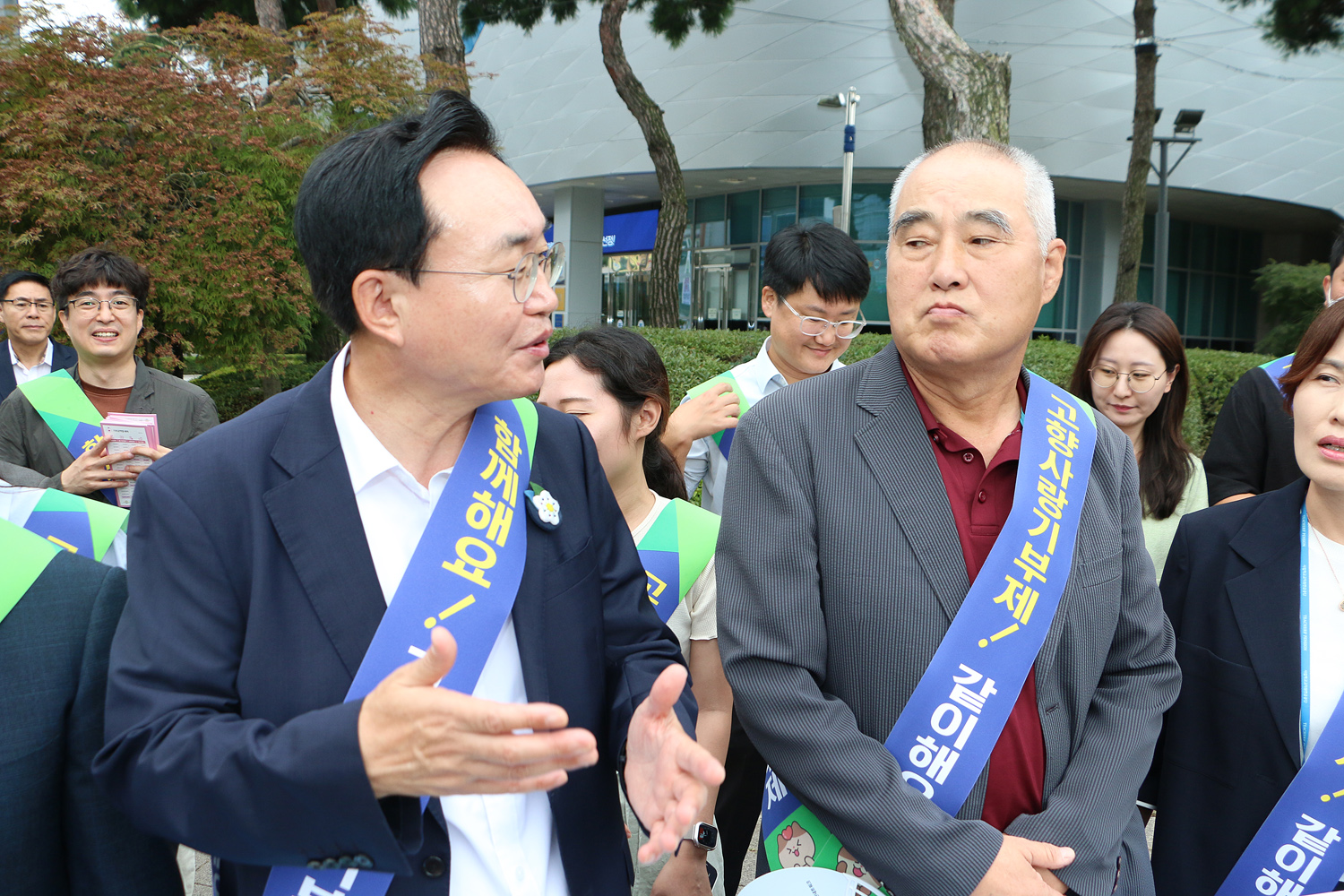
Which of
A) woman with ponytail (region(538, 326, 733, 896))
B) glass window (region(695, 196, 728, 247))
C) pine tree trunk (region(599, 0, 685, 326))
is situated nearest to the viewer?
woman with ponytail (region(538, 326, 733, 896))

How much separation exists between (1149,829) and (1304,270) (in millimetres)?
17853

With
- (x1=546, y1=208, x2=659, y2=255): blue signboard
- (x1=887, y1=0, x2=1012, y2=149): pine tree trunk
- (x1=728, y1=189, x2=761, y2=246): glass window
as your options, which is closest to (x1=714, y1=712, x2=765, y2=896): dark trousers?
(x1=887, y1=0, x2=1012, y2=149): pine tree trunk

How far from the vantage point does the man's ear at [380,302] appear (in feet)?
5.28

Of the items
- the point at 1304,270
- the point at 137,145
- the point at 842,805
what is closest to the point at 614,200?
the point at 1304,270

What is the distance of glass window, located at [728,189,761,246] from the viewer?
75.6 feet

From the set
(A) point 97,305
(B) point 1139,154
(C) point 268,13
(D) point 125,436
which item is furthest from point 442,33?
(B) point 1139,154

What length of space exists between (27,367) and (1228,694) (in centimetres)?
615

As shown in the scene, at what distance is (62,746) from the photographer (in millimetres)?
1428

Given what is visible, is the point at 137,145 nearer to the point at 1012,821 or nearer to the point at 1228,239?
the point at 1012,821

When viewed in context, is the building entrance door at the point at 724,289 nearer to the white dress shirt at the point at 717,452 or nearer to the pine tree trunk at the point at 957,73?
the pine tree trunk at the point at 957,73

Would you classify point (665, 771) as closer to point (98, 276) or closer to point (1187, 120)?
point (98, 276)

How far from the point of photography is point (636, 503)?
9.32 ft

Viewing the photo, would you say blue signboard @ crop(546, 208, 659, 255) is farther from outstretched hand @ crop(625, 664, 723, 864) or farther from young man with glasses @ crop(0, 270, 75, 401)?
outstretched hand @ crop(625, 664, 723, 864)

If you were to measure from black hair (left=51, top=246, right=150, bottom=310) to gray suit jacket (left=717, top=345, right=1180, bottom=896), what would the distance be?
339 centimetres
